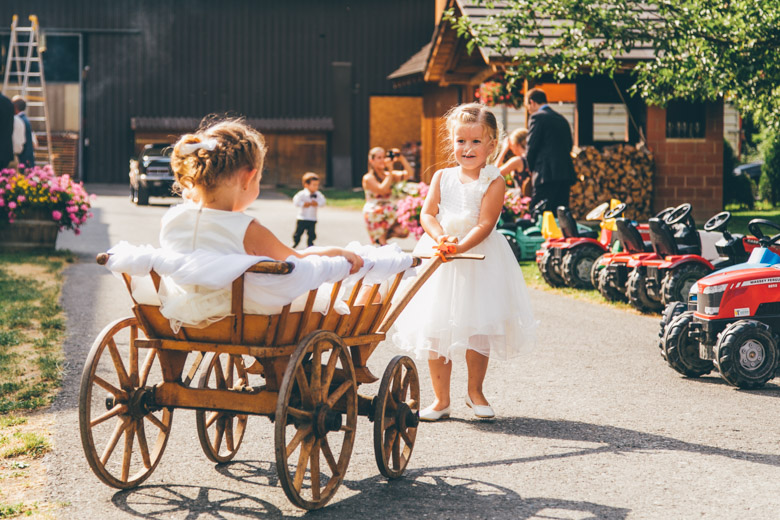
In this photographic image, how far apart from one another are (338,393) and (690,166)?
16979 millimetres

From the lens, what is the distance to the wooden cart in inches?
155

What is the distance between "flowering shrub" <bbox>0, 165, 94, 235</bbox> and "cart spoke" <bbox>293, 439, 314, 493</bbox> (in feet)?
34.5

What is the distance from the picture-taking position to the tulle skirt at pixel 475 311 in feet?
18.2

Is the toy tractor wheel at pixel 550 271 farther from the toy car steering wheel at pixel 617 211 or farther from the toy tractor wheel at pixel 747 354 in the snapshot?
the toy tractor wheel at pixel 747 354

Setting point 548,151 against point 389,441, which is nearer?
point 389,441

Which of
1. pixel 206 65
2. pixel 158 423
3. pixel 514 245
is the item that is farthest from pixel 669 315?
pixel 206 65

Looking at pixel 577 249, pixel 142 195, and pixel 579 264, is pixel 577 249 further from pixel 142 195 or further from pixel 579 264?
pixel 142 195

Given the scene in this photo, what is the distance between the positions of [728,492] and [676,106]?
54.5ft

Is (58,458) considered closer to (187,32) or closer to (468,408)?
(468,408)

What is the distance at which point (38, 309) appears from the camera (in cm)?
917

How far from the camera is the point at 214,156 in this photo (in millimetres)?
4082

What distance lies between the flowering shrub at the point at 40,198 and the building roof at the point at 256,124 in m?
22.9

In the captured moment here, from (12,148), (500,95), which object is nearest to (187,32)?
(500,95)

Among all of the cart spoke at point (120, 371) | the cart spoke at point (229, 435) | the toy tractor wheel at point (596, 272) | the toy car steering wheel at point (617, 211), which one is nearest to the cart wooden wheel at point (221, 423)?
the cart spoke at point (229, 435)
